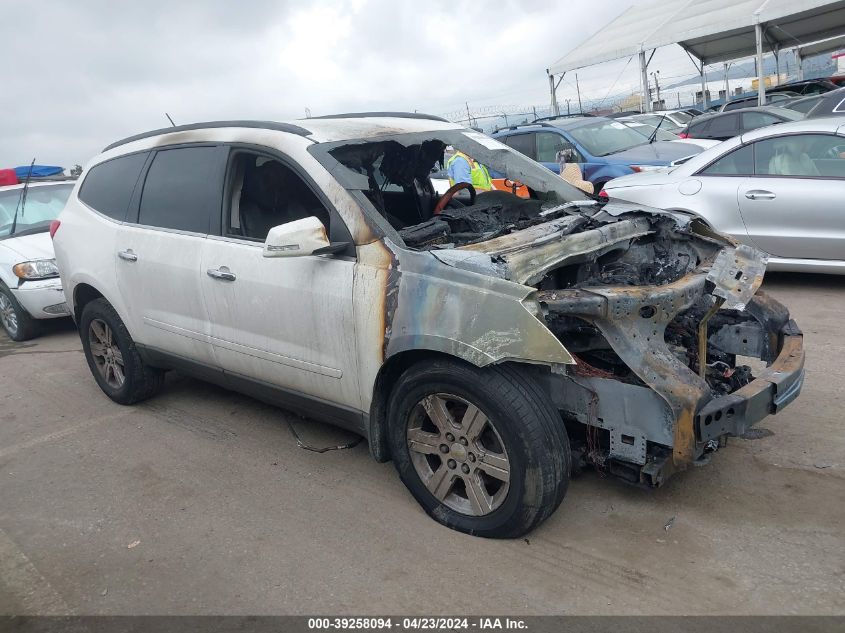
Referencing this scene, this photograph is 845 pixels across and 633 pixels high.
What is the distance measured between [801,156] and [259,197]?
Answer: 16.1ft

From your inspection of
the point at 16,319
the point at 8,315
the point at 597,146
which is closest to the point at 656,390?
the point at 16,319

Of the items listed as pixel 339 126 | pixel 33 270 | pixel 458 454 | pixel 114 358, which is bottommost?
pixel 458 454

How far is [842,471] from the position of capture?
3.44 m

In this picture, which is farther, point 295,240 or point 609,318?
point 295,240

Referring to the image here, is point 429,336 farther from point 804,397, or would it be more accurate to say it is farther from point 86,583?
point 804,397

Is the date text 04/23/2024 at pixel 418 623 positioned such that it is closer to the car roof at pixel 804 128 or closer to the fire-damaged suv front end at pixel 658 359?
the fire-damaged suv front end at pixel 658 359

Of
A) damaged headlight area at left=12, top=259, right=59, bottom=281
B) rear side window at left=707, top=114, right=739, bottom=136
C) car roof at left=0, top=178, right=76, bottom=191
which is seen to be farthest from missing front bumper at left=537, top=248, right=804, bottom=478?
rear side window at left=707, top=114, right=739, bottom=136

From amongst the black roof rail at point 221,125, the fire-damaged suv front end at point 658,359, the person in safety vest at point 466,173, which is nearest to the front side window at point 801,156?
the person in safety vest at point 466,173

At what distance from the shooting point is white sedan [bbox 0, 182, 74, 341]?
287 inches

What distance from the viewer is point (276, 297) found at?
3.63 meters

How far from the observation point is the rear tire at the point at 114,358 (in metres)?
4.89

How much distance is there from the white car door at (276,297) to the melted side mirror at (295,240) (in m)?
0.17

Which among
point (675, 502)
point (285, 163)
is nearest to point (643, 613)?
point (675, 502)

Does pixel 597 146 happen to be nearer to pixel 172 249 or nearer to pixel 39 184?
pixel 39 184
